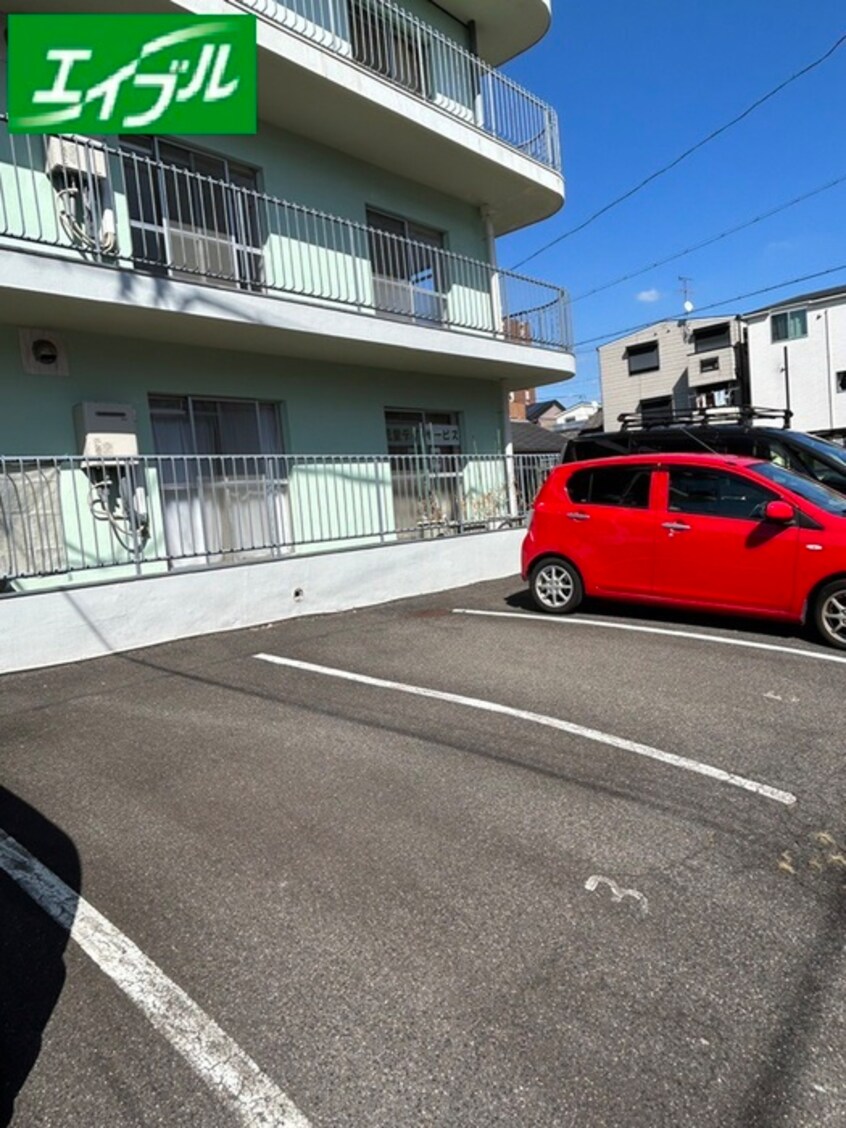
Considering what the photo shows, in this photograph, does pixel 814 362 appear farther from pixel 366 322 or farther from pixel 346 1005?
pixel 346 1005

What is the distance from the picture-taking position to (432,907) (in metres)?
2.56

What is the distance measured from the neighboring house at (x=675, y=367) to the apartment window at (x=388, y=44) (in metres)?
28.3

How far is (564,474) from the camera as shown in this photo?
761 centimetres

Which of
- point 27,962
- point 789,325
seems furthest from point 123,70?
point 789,325

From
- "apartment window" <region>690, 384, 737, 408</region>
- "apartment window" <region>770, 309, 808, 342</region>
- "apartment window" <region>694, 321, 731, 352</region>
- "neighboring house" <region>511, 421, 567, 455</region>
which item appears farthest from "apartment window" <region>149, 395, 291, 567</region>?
"apartment window" <region>694, 321, 731, 352</region>

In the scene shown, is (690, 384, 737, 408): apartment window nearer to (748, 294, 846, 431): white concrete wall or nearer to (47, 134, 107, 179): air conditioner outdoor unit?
(748, 294, 846, 431): white concrete wall

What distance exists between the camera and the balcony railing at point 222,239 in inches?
278

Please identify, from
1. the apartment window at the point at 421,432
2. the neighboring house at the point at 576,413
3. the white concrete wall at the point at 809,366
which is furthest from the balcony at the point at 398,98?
the neighboring house at the point at 576,413

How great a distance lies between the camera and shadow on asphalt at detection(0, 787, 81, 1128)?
191 cm

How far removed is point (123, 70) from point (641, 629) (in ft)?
26.1

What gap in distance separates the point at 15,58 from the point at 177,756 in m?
7.37

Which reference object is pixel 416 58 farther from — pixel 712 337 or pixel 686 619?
pixel 712 337

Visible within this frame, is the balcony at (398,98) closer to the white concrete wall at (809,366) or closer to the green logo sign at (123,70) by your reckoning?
the green logo sign at (123,70)

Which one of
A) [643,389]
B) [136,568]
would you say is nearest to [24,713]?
[136,568]
